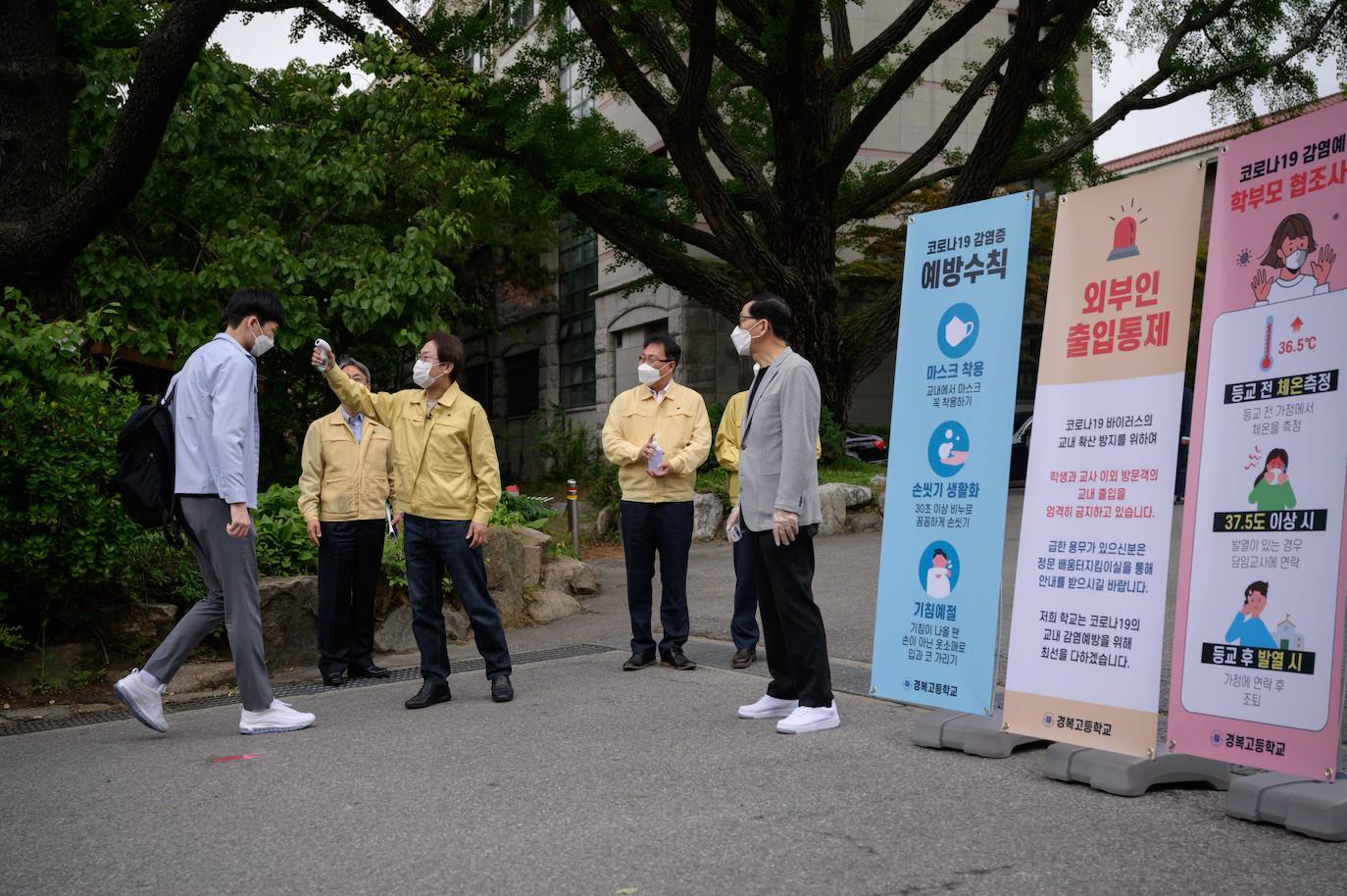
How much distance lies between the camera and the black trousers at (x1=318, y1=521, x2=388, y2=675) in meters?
7.89

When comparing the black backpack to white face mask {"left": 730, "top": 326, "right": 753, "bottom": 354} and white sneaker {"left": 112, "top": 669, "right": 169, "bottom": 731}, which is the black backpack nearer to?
white sneaker {"left": 112, "top": 669, "right": 169, "bottom": 731}

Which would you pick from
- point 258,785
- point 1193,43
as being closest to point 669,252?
point 1193,43

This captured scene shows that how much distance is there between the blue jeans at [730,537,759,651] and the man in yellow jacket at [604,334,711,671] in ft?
1.12

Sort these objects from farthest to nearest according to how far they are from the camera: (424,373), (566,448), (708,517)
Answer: (566,448) < (708,517) < (424,373)

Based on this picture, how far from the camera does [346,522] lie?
7.91 meters

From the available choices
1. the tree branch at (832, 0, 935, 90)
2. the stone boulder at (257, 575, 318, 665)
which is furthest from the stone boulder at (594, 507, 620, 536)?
the stone boulder at (257, 575, 318, 665)

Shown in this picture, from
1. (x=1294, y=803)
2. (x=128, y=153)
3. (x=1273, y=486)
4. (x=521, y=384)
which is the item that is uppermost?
(x=128, y=153)

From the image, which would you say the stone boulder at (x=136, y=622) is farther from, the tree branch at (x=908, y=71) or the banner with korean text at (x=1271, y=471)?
the tree branch at (x=908, y=71)

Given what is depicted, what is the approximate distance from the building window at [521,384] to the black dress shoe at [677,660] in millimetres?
28091

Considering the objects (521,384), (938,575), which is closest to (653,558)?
(938,575)

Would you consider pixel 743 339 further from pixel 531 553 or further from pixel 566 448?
pixel 566 448

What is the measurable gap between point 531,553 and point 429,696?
392 cm

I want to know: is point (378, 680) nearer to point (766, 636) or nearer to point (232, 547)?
point (232, 547)

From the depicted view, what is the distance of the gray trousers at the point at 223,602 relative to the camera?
612cm
